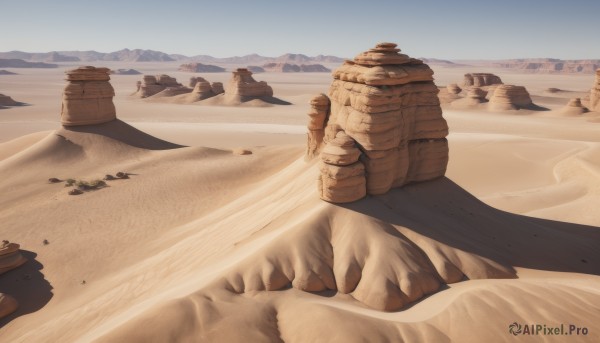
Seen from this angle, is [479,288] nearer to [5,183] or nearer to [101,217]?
[101,217]

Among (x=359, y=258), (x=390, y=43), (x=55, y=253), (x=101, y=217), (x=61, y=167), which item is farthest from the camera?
(x=61, y=167)

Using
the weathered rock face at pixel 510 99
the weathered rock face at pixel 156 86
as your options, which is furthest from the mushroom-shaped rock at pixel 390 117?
the weathered rock face at pixel 156 86

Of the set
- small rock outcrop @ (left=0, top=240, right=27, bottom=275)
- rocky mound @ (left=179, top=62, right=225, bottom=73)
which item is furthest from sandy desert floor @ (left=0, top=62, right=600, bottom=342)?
rocky mound @ (left=179, top=62, right=225, bottom=73)

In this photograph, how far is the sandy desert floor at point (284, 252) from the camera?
7.08 meters

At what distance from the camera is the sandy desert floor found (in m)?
7.08

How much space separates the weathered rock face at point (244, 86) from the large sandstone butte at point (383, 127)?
4858 cm

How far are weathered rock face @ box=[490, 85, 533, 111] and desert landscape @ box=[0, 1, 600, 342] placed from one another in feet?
103

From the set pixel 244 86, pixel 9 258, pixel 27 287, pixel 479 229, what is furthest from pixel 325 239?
pixel 244 86

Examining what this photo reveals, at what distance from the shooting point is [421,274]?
8.66m

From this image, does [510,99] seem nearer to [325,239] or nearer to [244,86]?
[244,86]

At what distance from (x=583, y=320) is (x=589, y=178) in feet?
56.9

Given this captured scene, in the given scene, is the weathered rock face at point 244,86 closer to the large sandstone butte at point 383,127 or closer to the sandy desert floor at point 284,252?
the sandy desert floor at point 284,252

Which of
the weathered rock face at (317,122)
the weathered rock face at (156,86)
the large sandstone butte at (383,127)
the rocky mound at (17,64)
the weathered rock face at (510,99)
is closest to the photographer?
the large sandstone butte at (383,127)

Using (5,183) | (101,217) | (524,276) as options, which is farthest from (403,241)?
(5,183)
